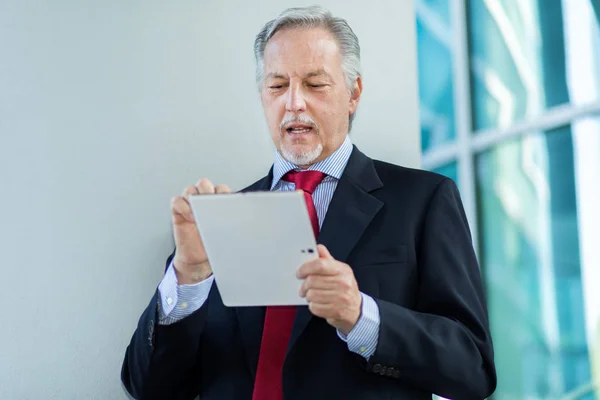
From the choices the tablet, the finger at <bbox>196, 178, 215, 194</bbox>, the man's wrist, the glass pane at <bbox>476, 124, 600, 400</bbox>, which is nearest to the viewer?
the tablet

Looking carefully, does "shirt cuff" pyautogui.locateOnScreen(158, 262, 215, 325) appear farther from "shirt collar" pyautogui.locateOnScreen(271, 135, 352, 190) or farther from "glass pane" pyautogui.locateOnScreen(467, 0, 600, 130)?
"glass pane" pyautogui.locateOnScreen(467, 0, 600, 130)

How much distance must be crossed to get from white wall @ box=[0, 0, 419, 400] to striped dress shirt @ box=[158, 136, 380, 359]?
0.28 metres

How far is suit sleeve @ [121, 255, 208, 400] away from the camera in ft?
Result: 5.58

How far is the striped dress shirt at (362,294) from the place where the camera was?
151cm

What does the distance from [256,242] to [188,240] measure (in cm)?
21

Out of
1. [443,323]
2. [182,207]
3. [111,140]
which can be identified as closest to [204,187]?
[182,207]

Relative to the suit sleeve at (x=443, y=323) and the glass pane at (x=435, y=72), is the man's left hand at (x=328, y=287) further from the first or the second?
the glass pane at (x=435, y=72)

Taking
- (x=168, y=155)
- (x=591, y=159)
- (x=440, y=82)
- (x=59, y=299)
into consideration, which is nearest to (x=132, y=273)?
(x=59, y=299)

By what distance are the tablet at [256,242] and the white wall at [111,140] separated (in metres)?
0.66

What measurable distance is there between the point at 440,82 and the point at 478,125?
17 cm

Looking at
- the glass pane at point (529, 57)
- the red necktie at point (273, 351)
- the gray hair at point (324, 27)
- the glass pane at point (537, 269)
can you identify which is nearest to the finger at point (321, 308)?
the red necktie at point (273, 351)

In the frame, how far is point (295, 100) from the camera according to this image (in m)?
1.80

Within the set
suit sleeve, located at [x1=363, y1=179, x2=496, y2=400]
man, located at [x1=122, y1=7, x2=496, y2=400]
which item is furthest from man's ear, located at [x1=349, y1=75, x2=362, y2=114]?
suit sleeve, located at [x1=363, y1=179, x2=496, y2=400]

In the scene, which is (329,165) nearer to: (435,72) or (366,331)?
(366,331)
